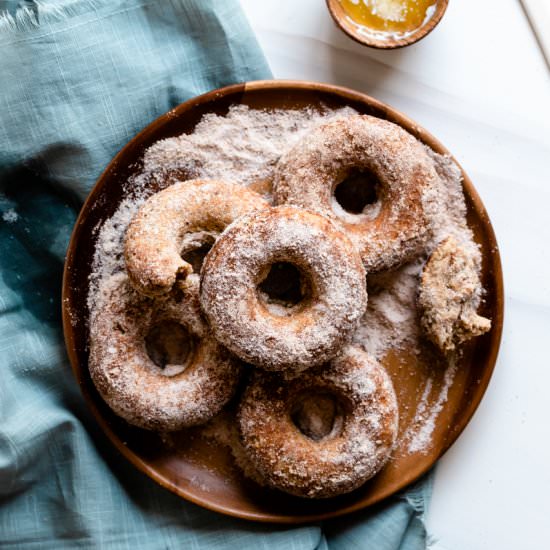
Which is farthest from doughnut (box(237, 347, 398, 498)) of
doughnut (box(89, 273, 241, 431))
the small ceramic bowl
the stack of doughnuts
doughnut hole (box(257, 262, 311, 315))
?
the small ceramic bowl

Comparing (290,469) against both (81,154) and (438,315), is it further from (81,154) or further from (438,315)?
(81,154)

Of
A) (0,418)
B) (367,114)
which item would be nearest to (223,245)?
(367,114)

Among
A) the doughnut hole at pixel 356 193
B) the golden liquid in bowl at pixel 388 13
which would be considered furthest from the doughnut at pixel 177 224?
the golden liquid in bowl at pixel 388 13

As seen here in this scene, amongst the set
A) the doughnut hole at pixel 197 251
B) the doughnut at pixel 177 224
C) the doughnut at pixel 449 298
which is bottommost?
the doughnut at pixel 449 298

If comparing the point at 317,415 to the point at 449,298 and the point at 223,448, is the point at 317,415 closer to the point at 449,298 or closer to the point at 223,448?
the point at 223,448

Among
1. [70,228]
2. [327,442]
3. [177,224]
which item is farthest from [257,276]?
[70,228]

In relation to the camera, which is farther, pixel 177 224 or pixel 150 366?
pixel 150 366

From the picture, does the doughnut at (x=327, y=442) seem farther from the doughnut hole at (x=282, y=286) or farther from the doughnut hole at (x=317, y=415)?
the doughnut hole at (x=282, y=286)
